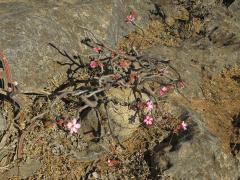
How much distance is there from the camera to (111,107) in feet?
22.7

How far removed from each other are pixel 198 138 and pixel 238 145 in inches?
36.2

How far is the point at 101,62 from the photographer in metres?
7.62

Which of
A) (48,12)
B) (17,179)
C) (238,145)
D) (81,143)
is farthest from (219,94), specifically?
(17,179)

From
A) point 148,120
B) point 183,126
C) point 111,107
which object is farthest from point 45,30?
point 183,126

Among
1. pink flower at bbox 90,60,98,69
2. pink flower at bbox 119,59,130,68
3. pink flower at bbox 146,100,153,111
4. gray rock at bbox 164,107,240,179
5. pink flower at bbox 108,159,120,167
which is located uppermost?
pink flower at bbox 119,59,130,68

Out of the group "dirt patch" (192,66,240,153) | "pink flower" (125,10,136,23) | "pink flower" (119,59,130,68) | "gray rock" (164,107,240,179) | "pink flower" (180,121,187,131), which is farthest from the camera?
"pink flower" (125,10,136,23)

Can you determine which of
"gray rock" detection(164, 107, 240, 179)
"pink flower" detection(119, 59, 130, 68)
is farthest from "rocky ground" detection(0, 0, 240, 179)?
"pink flower" detection(119, 59, 130, 68)

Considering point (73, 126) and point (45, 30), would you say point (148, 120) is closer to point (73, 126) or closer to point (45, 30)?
point (73, 126)

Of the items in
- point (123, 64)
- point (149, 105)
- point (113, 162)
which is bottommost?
point (113, 162)

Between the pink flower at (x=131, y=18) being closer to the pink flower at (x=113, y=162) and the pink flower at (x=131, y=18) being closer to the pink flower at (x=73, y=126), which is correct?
the pink flower at (x=73, y=126)

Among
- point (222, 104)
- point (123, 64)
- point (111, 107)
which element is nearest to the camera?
point (111, 107)

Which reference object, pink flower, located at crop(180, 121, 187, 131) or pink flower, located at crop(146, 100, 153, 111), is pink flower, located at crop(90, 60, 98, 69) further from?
pink flower, located at crop(180, 121, 187, 131)

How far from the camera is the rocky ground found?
21.6 ft

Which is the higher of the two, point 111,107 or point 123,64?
point 123,64
